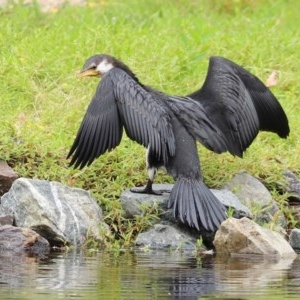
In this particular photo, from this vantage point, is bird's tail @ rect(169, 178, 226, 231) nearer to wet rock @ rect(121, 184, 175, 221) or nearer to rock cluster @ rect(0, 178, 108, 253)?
wet rock @ rect(121, 184, 175, 221)

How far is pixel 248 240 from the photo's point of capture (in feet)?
26.1

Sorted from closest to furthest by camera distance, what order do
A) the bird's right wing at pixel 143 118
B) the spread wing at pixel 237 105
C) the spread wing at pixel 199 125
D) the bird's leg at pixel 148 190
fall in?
the bird's right wing at pixel 143 118 → the bird's leg at pixel 148 190 → the spread wing at pixel 199 125 → the spread wing at pixel 237 105

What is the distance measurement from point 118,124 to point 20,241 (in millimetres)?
1178

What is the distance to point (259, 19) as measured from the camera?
12.9 metres

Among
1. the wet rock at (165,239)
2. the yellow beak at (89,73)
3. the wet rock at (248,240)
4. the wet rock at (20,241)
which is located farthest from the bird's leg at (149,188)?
the yellow beak at (89,73)

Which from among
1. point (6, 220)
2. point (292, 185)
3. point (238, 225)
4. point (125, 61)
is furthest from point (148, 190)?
point (125, 61)

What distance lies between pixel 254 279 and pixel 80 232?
65.7 inches

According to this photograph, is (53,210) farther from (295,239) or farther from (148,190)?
(295,239)

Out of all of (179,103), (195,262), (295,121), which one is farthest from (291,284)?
(295,121)

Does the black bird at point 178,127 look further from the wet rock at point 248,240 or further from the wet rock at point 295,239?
the wet rock at point 295,239

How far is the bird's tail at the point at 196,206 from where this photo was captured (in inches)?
324

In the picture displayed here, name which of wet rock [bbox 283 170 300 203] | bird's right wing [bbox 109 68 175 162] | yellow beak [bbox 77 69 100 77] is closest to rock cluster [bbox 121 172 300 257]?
wet rock [bbox 283 170 300 203]

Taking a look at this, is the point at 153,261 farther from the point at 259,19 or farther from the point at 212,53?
the point at 259,19

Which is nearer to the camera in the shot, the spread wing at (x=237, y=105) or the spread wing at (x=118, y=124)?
the spread wing at (x=118, y=124)
